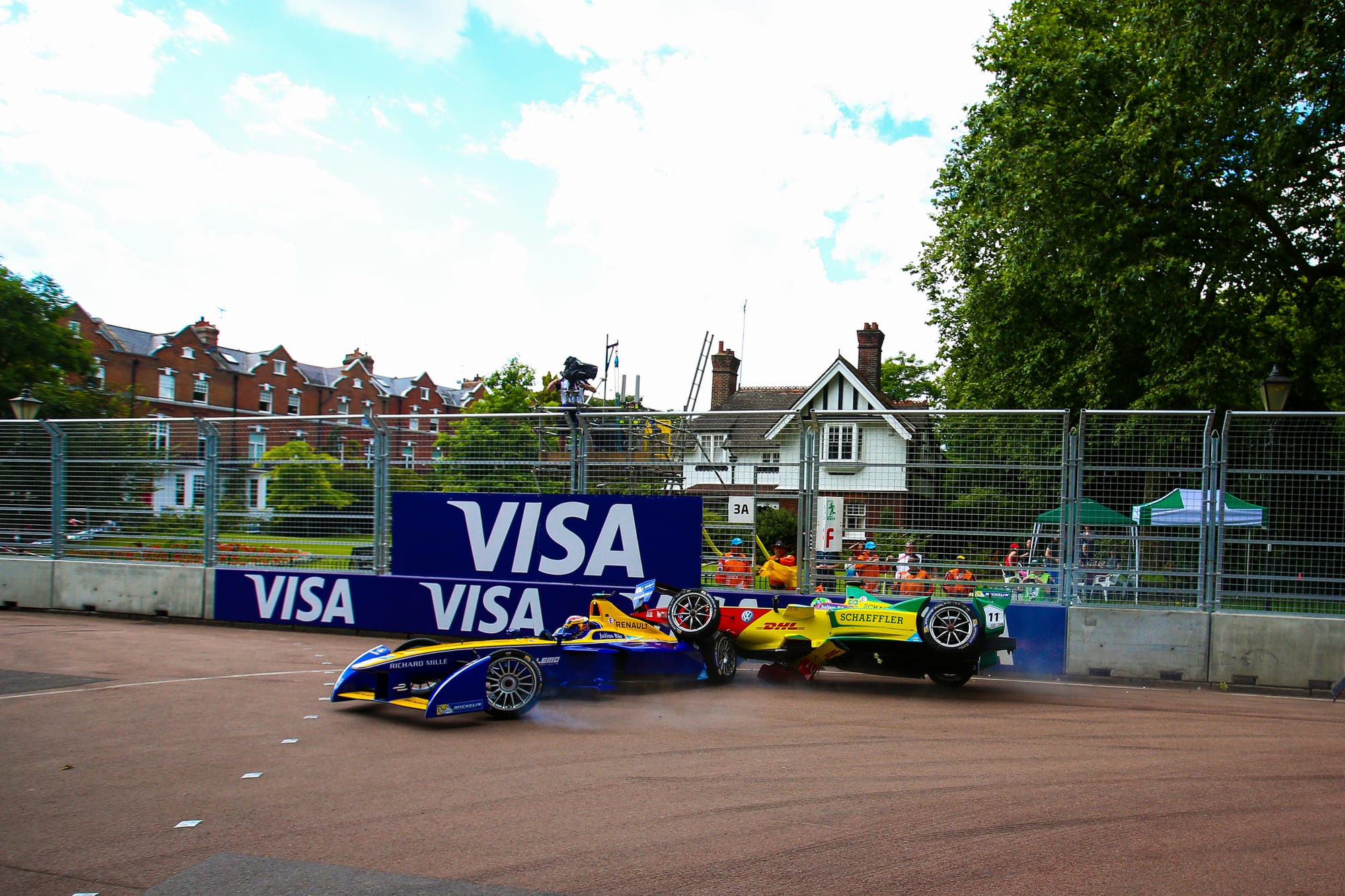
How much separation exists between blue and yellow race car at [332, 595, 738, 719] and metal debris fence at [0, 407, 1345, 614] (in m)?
2.36

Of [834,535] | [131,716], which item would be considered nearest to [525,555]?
[834,535]

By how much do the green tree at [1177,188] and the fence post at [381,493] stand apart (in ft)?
44.6

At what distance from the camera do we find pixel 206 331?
55344 mm

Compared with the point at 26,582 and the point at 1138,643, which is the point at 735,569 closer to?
the point at 1138,643

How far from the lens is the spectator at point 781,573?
11266mm

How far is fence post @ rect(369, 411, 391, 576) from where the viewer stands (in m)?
13.2

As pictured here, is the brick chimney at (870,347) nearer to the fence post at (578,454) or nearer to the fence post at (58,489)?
the fence post at (578,454)

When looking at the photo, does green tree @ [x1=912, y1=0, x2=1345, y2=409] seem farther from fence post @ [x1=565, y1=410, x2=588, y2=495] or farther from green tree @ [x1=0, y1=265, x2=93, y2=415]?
green tree @ [x1=0, y1=265, x2=93, y2=415]

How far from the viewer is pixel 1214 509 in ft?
33.3

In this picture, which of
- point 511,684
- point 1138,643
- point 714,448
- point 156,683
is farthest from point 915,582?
point 156,683

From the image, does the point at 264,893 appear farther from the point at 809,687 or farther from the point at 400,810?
the point at 809,687

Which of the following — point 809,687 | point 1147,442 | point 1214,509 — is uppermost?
point 1147,442

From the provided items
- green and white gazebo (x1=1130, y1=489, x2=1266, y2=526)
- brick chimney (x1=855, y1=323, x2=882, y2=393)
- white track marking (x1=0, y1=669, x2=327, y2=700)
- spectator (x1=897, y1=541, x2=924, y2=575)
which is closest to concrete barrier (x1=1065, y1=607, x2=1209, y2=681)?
green and white gazebo (x1=1130, y1=489, x2=1266, y2=526)

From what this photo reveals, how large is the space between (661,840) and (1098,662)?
7127 millimetres
